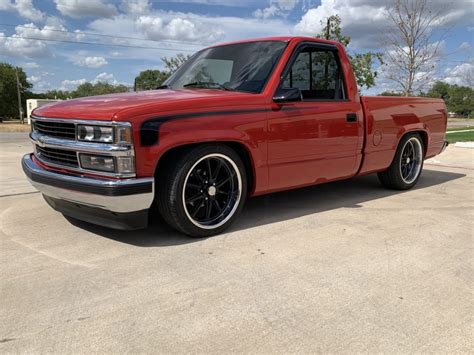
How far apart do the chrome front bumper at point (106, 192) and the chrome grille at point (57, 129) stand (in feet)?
1.11

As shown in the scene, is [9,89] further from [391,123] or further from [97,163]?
[97,163]

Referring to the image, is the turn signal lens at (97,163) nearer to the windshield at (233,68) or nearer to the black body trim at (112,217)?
the black body trim at (112,217)

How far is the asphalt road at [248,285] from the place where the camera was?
226 cm

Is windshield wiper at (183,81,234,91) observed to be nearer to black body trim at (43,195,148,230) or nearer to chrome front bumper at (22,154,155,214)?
chrome front bumper at (22,154,155,214)

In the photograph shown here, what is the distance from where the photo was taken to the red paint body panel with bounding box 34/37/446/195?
340 cm

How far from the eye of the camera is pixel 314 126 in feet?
14.5

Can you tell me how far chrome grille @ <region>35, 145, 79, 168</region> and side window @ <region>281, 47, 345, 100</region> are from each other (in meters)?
2.54

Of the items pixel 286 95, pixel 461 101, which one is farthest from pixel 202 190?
pixel 461 101

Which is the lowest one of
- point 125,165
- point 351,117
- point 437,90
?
point 125,165

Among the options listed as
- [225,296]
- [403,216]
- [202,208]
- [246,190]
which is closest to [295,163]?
[246,190]

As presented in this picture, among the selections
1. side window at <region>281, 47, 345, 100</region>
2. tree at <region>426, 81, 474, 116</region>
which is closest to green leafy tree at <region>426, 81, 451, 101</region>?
tree at <region>426, 81, 474, 116</region>

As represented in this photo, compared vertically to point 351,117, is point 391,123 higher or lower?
lower

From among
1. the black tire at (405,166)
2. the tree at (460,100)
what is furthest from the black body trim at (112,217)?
the tree at (460,100)

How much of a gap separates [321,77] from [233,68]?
120 centimetres
